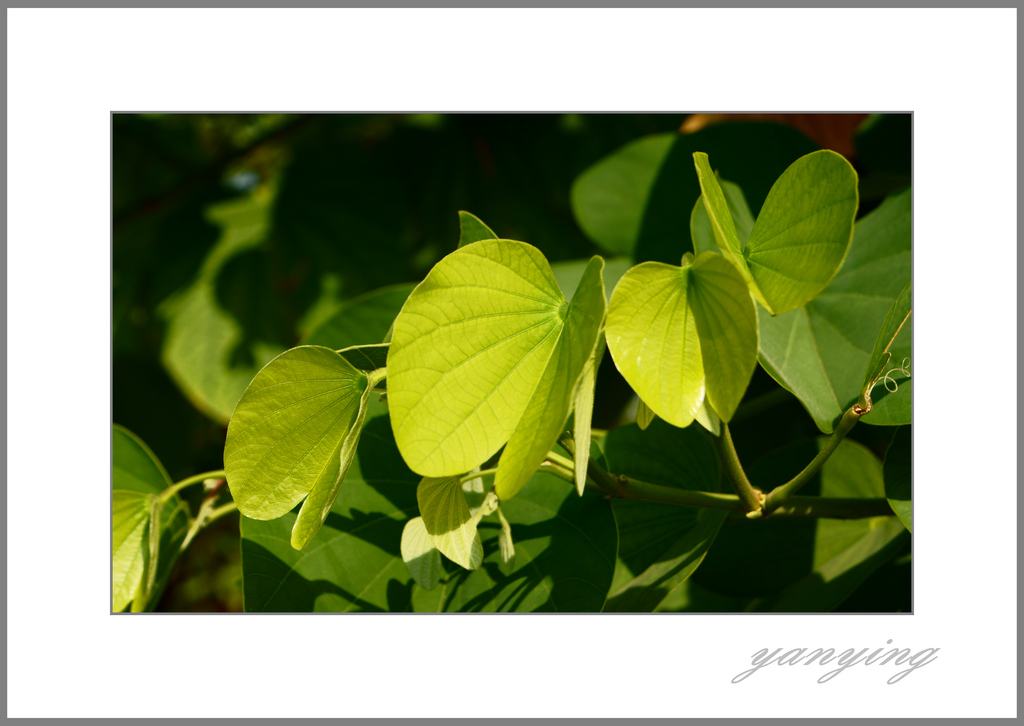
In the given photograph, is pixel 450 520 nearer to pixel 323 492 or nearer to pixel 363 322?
pixel 323 492

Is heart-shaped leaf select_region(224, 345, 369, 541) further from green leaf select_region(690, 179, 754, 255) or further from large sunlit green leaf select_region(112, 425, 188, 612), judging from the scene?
green leaf select_region(690, 179, 754, 255)

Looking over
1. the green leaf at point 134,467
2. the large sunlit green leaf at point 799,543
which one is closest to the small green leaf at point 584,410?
the large sunlit green leaf at point 799,543

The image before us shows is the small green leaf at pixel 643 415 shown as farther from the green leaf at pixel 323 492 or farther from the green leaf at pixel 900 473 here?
the green leaf at pixel 900 473

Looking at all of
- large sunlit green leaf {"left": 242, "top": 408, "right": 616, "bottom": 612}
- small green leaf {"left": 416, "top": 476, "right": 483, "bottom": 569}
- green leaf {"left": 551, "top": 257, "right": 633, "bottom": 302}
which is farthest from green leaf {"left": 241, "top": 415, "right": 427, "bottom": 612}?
green leaf {"left": 551, "top": 257, "right": 633, "bottom": 302}

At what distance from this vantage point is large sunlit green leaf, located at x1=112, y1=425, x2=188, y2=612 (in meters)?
0.53

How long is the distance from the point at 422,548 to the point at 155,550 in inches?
8.8

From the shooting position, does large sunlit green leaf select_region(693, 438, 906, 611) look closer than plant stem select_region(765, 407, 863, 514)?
No

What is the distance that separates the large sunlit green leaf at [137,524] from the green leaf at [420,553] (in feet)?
0.70

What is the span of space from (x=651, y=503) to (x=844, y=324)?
0.25 metres

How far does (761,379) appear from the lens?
79cm

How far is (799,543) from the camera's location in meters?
0.66

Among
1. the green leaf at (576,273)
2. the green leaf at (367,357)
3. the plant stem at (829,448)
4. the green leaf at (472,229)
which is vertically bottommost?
the plant stem at (829,448)

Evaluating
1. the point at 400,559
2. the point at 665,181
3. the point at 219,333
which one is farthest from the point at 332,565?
the point at 219,333

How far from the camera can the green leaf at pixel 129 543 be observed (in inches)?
21.0
